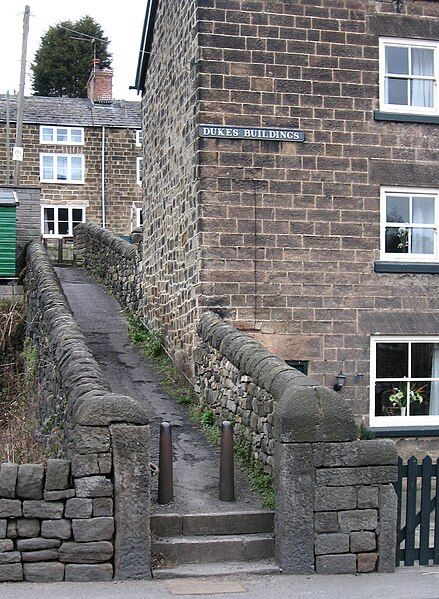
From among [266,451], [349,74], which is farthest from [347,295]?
[266,451]

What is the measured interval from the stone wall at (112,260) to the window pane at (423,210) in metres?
6.06

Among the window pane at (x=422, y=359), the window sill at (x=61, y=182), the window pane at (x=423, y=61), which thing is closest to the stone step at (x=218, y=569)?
the window pane at (x=422, y=359)

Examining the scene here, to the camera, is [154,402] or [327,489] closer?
[327,489]

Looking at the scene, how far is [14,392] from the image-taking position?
14.3 m

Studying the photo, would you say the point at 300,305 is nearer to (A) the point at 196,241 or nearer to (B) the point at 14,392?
(A) the point at 196,241

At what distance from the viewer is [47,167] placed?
35.5m

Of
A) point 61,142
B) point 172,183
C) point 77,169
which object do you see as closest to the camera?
point 172,183

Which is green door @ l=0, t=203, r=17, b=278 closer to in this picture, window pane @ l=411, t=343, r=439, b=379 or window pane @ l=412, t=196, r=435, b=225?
window pane @ l=412, t=196, r=435, b=225

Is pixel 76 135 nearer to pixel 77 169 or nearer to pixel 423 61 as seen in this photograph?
pixel 77 169

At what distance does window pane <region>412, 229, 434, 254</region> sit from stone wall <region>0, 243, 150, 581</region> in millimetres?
6867

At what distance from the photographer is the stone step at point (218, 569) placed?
26.3ft

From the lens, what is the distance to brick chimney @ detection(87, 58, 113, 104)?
Result: 1494 inches

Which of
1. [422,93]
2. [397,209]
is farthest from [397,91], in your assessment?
[397,209]

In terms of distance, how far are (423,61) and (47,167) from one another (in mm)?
24273
